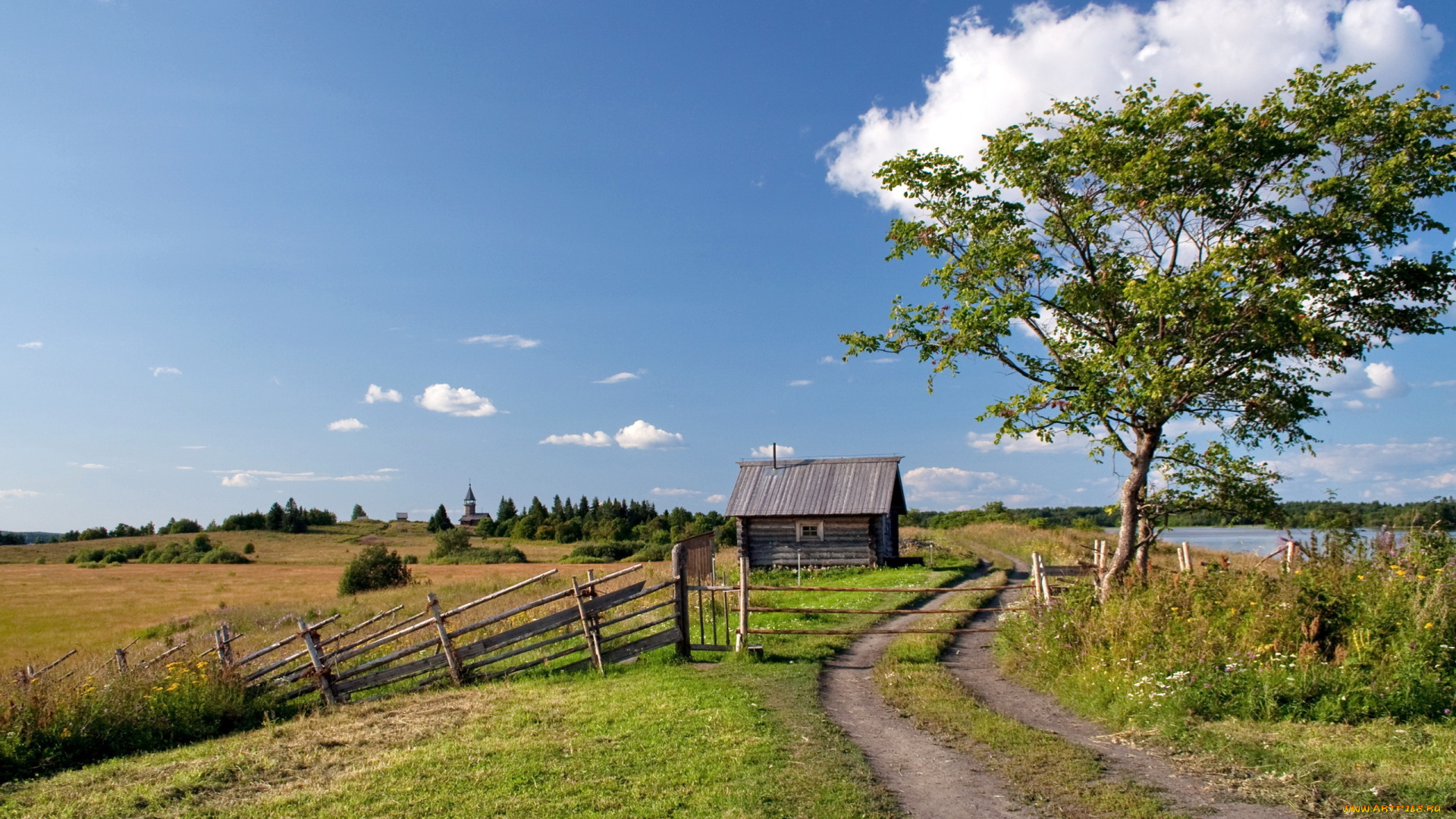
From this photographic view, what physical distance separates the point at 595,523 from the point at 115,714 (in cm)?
8681

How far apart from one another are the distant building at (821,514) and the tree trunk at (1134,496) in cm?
1846

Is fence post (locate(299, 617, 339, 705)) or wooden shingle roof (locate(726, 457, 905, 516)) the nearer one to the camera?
fence post (locate(299, 617, 339, 705))

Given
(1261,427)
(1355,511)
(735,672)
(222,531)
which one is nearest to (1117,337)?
(1261,427)

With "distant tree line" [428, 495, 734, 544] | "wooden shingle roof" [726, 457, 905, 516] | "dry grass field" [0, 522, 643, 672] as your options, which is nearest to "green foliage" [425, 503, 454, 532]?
"distant tree line" [428, 495, 734, 544]

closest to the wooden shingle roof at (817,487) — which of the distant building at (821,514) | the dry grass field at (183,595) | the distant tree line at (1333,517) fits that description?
the distant building at (821,514)

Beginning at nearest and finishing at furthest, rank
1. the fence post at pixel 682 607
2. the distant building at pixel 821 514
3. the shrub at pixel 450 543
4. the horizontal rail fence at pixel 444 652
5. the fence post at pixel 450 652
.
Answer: the horizontal rail fence at pixel 444 652 → the fence post at pixel 450 652 → the fence post at pixel 682 607 → the distant building at pixel 821 514 → the shrub at pixel 450 543

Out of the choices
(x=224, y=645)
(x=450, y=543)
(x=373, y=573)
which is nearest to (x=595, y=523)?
(x=450, y=543)

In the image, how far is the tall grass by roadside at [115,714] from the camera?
10484mm

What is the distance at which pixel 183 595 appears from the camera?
4522 cm

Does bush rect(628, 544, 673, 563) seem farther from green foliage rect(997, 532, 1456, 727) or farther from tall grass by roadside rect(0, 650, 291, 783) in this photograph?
green foliage rect(997, 532, 1456, 727)

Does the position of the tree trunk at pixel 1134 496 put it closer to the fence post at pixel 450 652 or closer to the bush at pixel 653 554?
the fence post at pixel 450 652

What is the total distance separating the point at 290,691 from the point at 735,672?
25.4 ft

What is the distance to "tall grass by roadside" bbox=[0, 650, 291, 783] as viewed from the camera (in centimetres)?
1048

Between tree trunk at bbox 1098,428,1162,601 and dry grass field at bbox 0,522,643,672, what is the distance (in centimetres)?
2317
